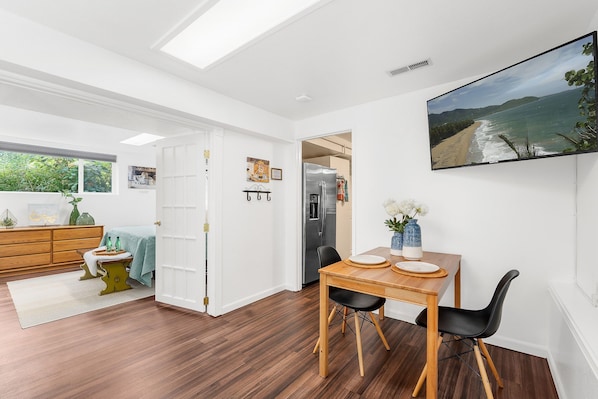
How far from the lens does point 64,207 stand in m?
5.52

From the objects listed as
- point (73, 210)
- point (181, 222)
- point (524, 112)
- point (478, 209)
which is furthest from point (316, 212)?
point (73, 210)

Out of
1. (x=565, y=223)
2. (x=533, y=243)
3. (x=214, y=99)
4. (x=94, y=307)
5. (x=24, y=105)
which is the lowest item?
(x=94, y=307)

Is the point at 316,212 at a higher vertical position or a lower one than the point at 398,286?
higher

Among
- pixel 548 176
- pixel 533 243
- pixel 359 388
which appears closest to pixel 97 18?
pixel 359 388

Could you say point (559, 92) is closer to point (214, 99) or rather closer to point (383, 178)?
point (383, 178)

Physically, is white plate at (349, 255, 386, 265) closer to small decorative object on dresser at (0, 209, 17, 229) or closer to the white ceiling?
the white ceiling

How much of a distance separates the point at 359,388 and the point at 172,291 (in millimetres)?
2510

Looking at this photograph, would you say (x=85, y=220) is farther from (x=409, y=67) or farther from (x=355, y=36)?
(x=409, y=67)

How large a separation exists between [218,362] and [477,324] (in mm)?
1952

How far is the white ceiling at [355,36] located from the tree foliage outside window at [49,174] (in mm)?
4870

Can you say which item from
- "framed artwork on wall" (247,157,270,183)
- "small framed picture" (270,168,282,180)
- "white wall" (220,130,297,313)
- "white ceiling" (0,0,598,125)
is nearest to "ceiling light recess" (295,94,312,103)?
"white ceiling" (0,0,598,125)

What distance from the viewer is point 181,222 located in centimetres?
332

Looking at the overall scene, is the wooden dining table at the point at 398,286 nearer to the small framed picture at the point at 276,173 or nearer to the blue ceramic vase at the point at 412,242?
the blue ceramic vase at the point at 412,242

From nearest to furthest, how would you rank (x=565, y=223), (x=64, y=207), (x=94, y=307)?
(x=565, y=223), (x=94, y=307), (x=64, y=207)
